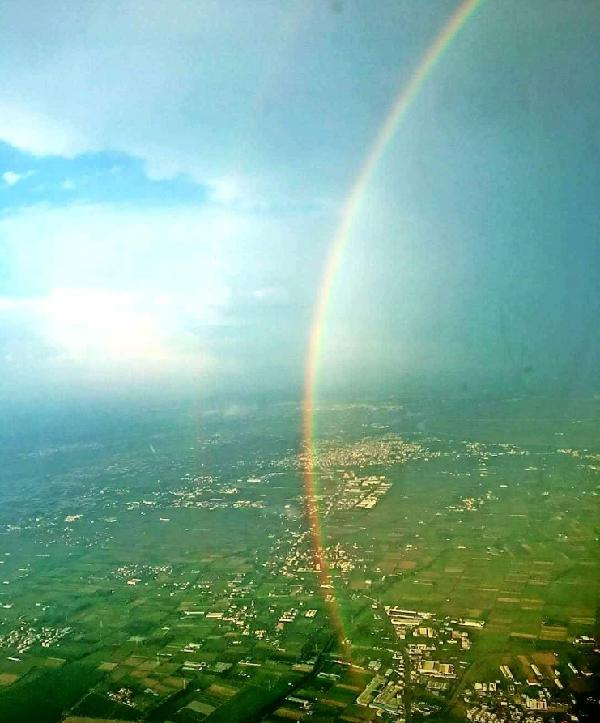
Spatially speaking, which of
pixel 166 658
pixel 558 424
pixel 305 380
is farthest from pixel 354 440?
pixel 305 380

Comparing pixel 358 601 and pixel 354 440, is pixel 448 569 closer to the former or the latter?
pixel 358 601

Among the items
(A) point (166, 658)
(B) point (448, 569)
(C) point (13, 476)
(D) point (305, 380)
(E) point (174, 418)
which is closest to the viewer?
(A) point (166, 658)

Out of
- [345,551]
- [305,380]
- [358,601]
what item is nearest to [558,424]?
[345,551]

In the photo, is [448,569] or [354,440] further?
[354,440]

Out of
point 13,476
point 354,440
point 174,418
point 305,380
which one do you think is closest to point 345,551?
point 354,440

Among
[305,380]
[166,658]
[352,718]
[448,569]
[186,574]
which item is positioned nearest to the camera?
[352,718]

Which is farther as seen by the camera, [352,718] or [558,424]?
[558,424]

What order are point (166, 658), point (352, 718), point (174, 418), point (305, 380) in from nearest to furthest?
point (352, 718), point (166, 658), point (174, 418), point (305, 380)

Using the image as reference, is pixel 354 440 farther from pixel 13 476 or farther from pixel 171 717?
pixel 171 717

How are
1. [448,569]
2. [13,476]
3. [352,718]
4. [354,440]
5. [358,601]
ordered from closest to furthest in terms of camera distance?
[352,718] → [358,601] → [448,569] → [13,476] → [354,440]
